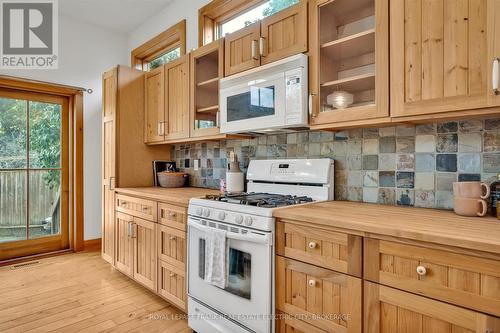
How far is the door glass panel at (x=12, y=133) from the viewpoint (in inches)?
128

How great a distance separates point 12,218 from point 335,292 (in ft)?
12.1

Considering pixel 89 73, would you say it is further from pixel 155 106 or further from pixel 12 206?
pixel 12 206

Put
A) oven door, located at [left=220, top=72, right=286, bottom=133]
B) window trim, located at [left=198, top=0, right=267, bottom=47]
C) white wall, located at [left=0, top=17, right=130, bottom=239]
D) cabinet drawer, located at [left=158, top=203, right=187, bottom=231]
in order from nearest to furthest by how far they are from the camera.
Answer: oven door, located at [left=220, top=72, right=286, bottom=133], cabinet drawer, located at [left=158, top=203, right=187, bottom=231], window trim, located at [left=198, top=0, right=267, bottom=47], white wall, located at [left=0, top=17, right=130, bottom=239]

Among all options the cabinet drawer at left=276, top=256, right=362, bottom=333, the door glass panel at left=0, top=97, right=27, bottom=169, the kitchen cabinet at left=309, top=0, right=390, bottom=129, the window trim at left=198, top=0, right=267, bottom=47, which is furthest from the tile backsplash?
the door glass panel at left=0, top=97, right=27, bottom=169

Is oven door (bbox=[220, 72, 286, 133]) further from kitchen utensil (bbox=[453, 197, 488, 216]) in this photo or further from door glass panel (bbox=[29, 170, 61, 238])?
door glass panel (bbox=[29, 170, 61, 238])

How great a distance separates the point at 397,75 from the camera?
1.41 meters

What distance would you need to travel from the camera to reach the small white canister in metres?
2.40

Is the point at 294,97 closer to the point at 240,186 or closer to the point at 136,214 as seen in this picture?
the point at 240,186

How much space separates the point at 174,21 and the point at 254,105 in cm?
194

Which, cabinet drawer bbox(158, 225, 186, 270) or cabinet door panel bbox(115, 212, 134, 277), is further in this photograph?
cabinet door panel bbox(115, 212, 134, 277)

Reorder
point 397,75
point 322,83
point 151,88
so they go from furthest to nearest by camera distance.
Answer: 1. point 151,88
2. point 322,83
3. point 397,75

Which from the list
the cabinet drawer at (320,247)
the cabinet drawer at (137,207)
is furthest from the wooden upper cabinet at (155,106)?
the cabinet drawer at (320,247)

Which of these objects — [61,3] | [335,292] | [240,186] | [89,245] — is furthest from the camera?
[89,245]

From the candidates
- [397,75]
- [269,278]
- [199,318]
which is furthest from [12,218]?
[397,75]
